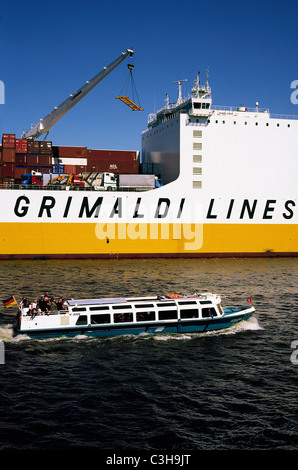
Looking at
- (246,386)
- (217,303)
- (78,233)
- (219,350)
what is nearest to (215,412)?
(246,386)

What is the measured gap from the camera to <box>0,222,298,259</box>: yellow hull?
4541cm

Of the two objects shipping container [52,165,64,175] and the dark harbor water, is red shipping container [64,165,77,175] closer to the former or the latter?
shipping container [52,165,64,175]

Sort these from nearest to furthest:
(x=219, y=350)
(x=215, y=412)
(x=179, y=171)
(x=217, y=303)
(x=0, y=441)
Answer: (x=0, y=441), (x=215, y=412), (x=219, y=350), (x=217, y=303), (x=179, y=171)

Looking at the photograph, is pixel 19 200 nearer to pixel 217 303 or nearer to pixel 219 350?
pixel 217 303

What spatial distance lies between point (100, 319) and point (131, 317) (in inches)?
64.5

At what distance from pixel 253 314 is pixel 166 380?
1076 cm

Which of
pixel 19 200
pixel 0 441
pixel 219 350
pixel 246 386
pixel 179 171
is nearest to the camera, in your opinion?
pixel 0 441

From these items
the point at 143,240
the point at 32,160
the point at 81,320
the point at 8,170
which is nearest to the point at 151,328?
the point at 81,320

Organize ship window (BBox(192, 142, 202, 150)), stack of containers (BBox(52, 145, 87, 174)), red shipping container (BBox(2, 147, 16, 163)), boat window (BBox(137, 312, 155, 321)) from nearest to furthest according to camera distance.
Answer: boat window (BBox(137, 312, 155, 321)), ship window (BBox(192, 142, 202, 150)), red shipping container (BBox(2, 147, 16, 163)), stack of containers (BBox(52, 145, 87, 174))

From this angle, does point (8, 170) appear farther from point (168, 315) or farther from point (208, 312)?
point (208, 312)

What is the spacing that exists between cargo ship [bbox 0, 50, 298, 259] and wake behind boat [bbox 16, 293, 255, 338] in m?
23.4

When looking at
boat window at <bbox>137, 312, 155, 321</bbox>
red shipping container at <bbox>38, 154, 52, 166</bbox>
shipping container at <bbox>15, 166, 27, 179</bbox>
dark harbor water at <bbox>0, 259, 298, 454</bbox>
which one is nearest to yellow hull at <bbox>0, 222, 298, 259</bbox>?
shipping container at <bbox>15, 166, 27, 179</bbox>

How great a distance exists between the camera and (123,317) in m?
22.9

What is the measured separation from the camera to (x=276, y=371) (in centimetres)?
1842
